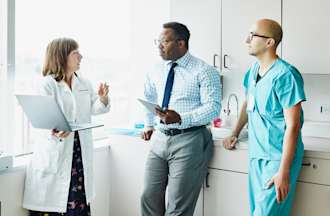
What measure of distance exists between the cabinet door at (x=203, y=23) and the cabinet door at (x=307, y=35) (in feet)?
1.58

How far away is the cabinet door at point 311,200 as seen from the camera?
2.43 metres

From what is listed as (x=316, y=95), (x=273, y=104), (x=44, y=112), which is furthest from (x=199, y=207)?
(x=44, y=112)

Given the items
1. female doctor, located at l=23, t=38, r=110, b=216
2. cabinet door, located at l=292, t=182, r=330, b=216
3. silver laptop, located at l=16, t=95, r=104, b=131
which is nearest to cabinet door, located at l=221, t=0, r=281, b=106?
cabinet door, located at l=292, t=182, r=330, b=216

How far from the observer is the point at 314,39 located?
2656 millimetres

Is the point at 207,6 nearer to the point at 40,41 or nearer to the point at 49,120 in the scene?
the point at 40,41

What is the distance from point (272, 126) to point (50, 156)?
A: 48.9 inches

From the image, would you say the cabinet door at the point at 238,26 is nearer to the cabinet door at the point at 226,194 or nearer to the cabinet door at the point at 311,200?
the cabinet door at the point at 226,194

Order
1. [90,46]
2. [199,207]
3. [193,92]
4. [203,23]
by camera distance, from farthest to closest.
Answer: [90,46] → [203,23] → [199,207] → [193,92]

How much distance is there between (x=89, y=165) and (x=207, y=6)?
138 cm

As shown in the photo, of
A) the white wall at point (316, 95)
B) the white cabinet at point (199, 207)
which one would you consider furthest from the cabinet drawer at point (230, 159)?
the white wall at point (316, 95)

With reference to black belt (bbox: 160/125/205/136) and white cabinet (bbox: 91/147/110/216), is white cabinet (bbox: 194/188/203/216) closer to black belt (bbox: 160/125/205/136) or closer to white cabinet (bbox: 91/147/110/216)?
black belt (bbox: 160/125/205/136)

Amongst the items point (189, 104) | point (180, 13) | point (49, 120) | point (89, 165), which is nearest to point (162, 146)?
point (189, 104)

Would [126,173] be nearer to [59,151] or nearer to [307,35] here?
Result: [59,151]

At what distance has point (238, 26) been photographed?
2920 mm
